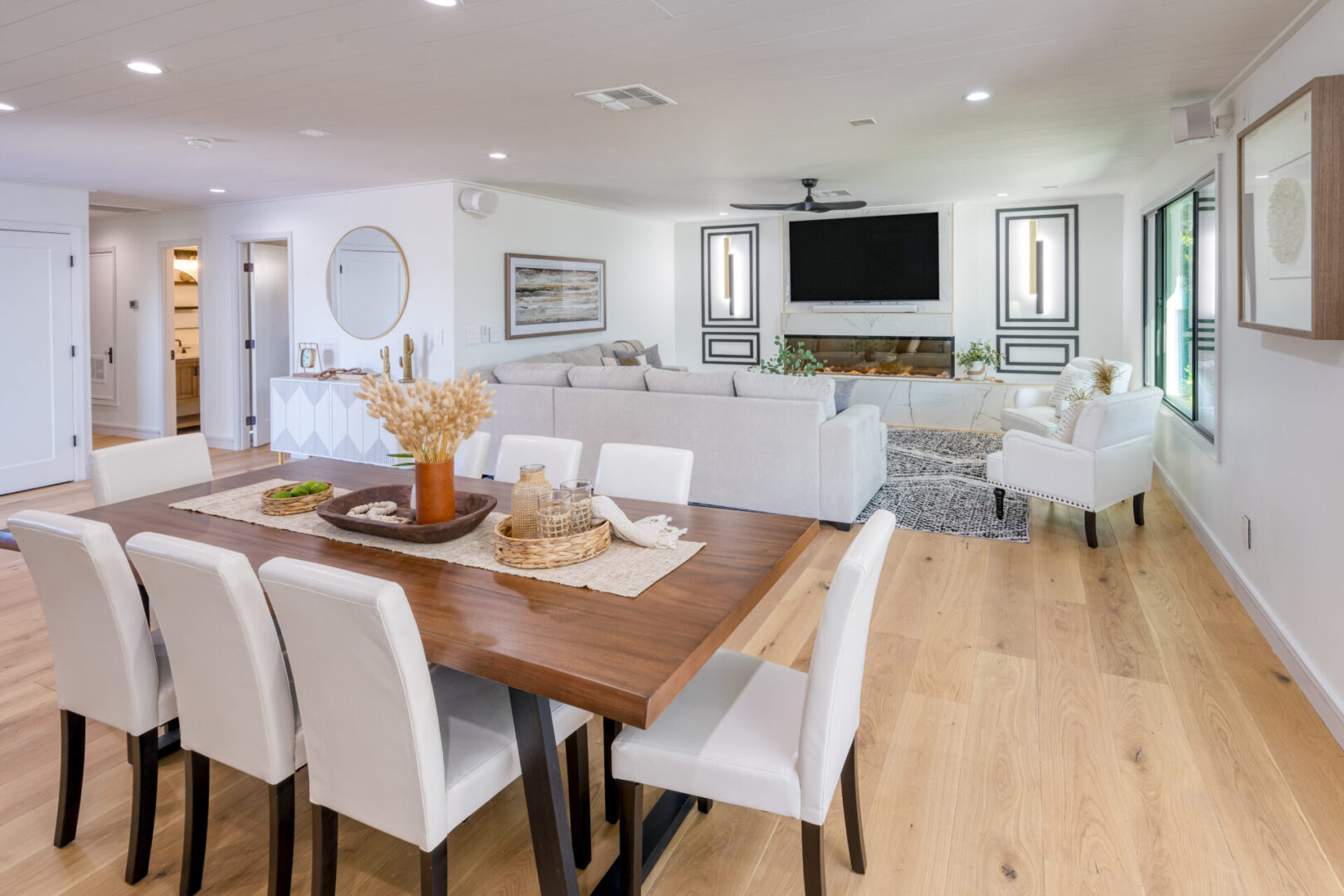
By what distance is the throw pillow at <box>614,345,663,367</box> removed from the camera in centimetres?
788

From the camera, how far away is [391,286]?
6.27 m

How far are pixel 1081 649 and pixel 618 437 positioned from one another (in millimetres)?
2948

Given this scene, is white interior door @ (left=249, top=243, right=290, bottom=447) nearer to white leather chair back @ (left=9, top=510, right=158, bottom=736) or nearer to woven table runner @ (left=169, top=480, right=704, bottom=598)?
woven table runner @ (left=169, top=480, right=704, bottom=598)

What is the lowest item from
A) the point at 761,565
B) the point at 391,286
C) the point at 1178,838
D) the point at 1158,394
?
the point at 1178,838

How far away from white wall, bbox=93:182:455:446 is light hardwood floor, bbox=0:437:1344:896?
11.3 feet

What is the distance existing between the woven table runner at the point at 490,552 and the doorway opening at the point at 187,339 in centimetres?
686

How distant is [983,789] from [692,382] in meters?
3.11

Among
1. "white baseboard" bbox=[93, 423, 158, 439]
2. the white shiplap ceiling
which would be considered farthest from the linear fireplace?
"white baseboard" bbox=[93, 423, 158, 439]

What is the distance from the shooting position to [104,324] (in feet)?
26.5

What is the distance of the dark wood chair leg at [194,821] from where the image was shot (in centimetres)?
175

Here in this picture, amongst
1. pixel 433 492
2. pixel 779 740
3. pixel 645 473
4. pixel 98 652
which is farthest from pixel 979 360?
pixel 98 652

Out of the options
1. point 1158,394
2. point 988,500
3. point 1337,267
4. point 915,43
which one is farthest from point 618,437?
point 1337,267

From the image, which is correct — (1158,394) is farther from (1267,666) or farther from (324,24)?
(324,24)

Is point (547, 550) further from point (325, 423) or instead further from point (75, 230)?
point (75, 230)
